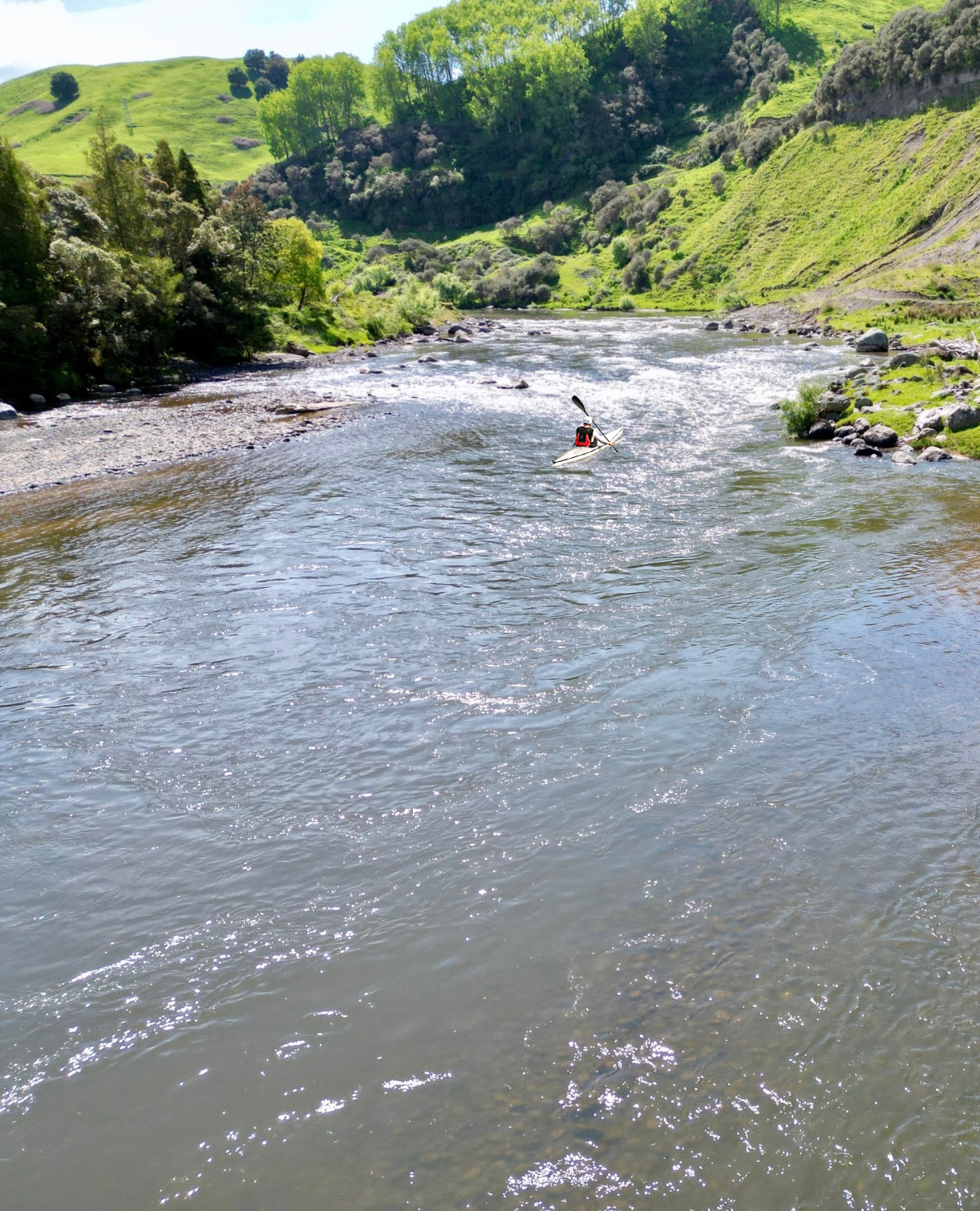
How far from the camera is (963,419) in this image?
2705 centimetres

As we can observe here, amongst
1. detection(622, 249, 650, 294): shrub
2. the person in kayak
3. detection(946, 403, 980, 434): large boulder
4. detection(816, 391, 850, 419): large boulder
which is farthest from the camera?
detection(622, 249, 650, 294): shrub

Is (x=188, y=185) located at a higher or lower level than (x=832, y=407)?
higher

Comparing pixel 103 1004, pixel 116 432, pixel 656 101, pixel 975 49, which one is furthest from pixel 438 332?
pixel 656 101

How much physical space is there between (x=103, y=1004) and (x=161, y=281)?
167 ft

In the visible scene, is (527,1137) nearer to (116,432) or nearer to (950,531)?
(950,531)

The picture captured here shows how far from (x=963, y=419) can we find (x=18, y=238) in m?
45.2

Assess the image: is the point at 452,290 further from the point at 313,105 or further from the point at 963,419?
the point at 313,105

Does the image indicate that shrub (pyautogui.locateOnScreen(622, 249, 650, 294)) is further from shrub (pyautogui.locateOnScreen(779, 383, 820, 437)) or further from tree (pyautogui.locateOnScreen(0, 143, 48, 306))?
shrub (pyautogui.locateOnScreen(779, 383, 820, 437))

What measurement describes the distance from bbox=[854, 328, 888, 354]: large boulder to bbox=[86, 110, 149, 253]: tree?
1783 inches

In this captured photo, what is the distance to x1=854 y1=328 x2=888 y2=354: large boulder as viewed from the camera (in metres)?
46.8

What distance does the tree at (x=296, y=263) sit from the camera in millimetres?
63344

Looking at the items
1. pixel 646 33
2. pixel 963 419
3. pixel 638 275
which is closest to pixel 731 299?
pixel 638 275

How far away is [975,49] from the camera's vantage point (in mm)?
77625

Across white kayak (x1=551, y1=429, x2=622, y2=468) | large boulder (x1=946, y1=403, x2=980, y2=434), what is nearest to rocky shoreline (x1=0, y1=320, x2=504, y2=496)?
white kayak (x1=551, y1=429, x2=622, y2=468)
